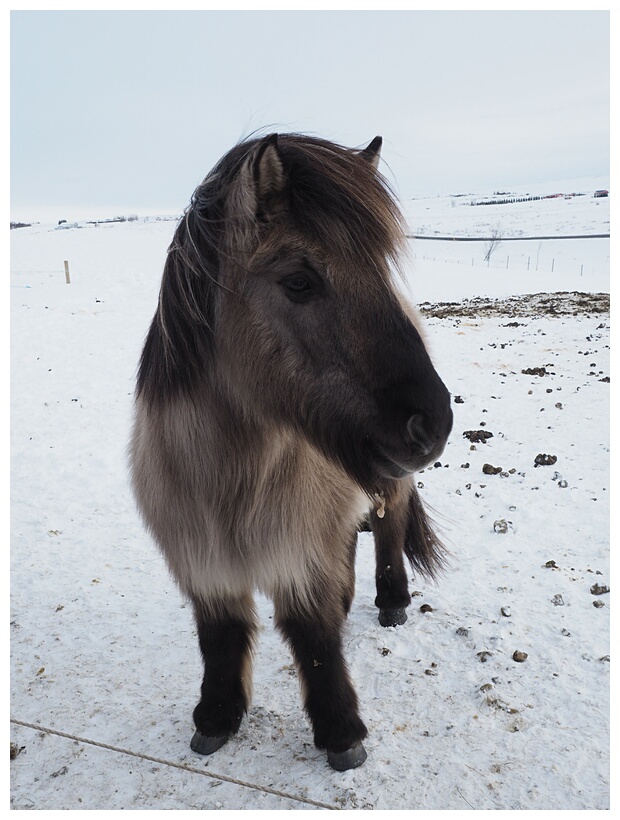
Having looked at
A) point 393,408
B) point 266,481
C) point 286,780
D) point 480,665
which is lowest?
point 286,780

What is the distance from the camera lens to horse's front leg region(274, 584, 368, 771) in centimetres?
239

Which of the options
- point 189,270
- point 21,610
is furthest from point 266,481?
point 21,610

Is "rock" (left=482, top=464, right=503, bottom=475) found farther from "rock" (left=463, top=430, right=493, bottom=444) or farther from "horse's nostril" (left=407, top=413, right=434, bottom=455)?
"horse's nostril" (left=407, top=413, right=434, bottom=455)

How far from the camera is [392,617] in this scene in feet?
10.9

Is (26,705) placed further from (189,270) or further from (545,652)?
(545,652)

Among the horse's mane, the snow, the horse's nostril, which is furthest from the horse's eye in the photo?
the snow

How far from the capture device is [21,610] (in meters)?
3.47

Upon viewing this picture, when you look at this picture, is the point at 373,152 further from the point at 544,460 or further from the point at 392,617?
the point at 544,460

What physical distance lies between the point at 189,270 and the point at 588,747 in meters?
2.54

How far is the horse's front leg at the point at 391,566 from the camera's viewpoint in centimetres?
331

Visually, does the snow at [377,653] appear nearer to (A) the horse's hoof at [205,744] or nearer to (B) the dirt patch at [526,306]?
(A) the horse's hoof at [205,744]

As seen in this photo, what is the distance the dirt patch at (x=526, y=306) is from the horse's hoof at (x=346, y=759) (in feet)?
39.6

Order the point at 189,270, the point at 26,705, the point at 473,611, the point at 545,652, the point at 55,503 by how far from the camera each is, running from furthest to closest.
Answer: the point at 55,503 < the point at 473,611 < the point at 545,652 < the point at 26,705 < the point at 189,270

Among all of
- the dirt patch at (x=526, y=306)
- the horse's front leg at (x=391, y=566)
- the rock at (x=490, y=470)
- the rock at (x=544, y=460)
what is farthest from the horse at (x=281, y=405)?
the dirt patch at (x=526, y=306)
